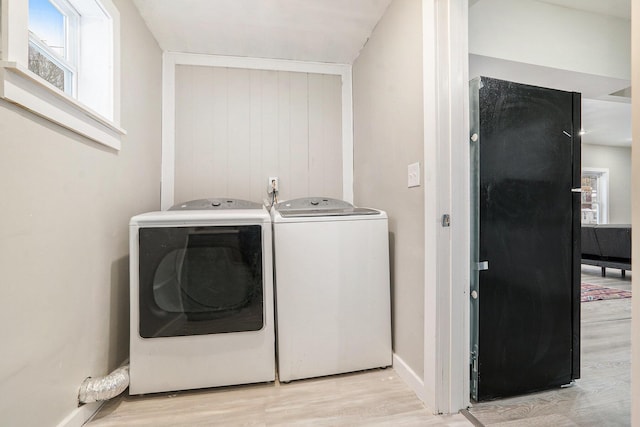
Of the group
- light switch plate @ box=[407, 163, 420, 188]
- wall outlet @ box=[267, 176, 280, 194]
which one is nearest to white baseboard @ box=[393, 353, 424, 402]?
light switch plate @ box=[407, 163, 420, 188]

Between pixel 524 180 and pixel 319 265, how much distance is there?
1.15 metres

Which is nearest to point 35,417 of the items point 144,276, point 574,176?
point 144,276

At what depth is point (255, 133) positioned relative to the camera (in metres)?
2.38

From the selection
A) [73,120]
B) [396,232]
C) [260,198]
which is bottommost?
[396,232]

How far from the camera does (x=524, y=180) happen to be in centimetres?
143

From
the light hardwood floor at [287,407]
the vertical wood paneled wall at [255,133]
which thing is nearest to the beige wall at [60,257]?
the light hardwood floor at [287,407]

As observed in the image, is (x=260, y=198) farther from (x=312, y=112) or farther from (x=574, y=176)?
(x=574, y=176)

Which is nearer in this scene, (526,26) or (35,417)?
(35,417)

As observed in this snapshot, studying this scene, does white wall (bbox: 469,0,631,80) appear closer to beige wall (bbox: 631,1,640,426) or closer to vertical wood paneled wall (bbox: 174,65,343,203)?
vertical wood paneled wall (bbox: 174,65,343,203)

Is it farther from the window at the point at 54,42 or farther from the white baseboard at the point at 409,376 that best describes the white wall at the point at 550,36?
the window at the point at 54,42

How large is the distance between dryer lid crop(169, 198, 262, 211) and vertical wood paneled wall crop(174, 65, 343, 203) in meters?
0.20

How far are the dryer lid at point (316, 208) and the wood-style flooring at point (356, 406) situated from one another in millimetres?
945

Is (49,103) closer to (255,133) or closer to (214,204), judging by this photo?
(214,204)

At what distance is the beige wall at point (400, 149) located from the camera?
145cm
